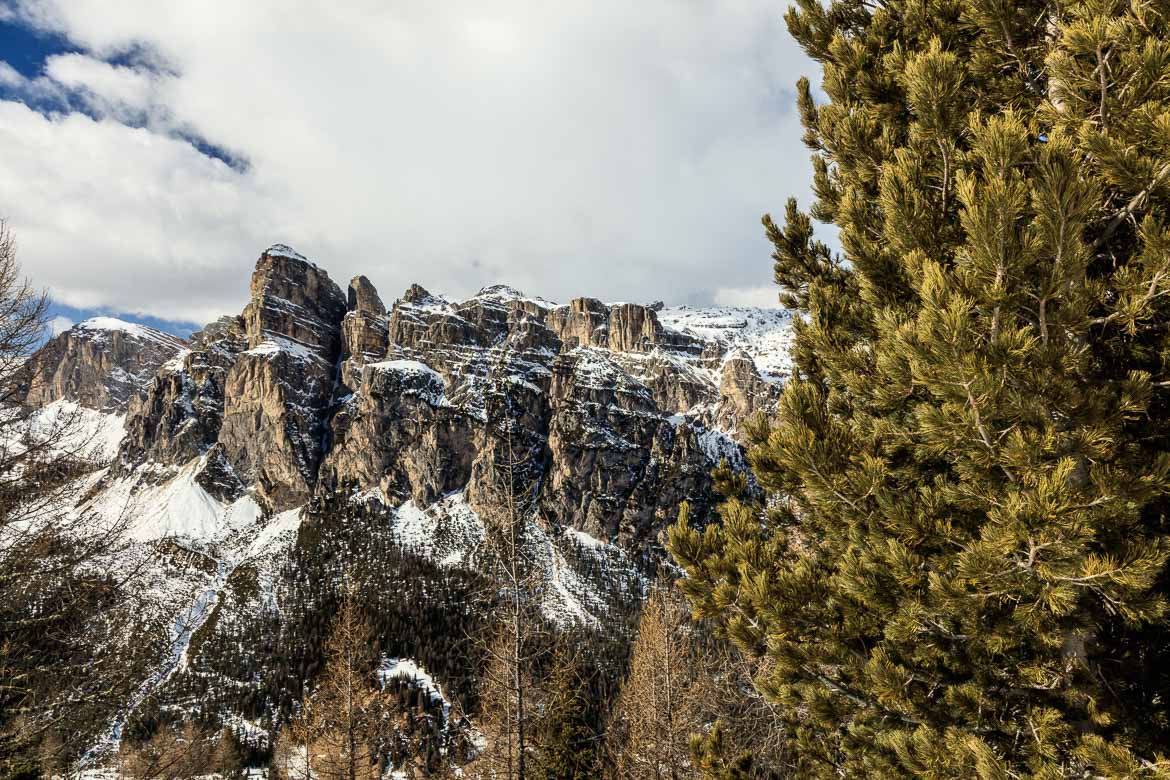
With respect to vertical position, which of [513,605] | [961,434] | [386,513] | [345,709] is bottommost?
[345,709]

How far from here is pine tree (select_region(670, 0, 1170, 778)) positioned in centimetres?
272

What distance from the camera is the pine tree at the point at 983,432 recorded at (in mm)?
2725

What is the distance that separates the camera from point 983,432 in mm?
2820

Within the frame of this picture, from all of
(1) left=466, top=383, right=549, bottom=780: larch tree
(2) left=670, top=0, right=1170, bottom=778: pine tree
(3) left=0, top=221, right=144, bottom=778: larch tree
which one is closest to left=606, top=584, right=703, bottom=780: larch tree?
(1) left=466, top=383, right=549, bottom=780: larch tree

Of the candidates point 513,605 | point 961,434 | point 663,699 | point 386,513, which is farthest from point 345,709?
point 386,513

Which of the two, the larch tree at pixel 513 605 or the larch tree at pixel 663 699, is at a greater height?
the larch tree at pixel 513 605

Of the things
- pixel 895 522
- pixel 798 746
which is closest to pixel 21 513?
pixel 798 746

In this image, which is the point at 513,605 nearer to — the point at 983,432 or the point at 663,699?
the point at 663,699

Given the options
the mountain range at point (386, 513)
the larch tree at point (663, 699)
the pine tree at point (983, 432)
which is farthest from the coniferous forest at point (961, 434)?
the mountain range at point (386, 513)

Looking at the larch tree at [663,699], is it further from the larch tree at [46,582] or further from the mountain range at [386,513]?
the mountain range at [386,513]

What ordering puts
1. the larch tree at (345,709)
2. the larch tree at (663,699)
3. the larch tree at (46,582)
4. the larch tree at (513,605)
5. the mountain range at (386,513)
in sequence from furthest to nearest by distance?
1. the mountain range at (386,513)
2. the larch tree at (345,709)
3. the larch tree at (663,699)
4. the larch tree at (513,605)
5. the larch tree at (46,582)

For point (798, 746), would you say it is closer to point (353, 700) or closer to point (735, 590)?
point (735, 590)

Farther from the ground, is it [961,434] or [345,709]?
[961,434]

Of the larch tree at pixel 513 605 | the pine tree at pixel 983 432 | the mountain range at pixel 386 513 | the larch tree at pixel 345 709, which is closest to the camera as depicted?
the pine tree at pixel 983 432
